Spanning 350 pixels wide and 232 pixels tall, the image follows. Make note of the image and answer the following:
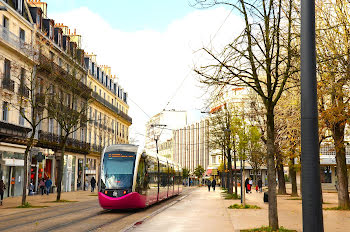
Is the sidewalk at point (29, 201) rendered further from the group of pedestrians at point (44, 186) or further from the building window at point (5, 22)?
the building window at point (5, 22)

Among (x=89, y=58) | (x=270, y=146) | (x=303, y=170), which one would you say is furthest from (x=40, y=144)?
(x=303, y=170)

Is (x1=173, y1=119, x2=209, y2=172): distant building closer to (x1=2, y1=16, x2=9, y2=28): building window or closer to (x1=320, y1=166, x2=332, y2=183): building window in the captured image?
(x1=320, y1=166, x2=332, y2=183): building window

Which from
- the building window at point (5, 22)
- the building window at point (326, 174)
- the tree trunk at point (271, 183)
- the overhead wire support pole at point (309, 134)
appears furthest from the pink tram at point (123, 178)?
the building window at point (326, 174)

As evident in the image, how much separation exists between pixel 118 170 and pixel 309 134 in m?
15.7

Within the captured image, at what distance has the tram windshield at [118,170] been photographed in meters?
20.0

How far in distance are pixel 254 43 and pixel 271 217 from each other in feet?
16.0

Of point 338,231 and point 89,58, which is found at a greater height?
point 89,58

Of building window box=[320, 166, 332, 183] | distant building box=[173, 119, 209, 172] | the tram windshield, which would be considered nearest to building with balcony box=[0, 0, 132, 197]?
the tram windshield

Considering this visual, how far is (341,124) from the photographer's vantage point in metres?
19.7

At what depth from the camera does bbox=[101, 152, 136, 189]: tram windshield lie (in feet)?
65.8

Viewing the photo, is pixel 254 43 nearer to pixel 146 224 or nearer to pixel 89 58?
pixel 146 224

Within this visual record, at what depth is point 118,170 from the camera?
2034 cm

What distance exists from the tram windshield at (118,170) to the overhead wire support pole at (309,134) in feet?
50.0

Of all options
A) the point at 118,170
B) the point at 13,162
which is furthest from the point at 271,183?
the point at 13,162
